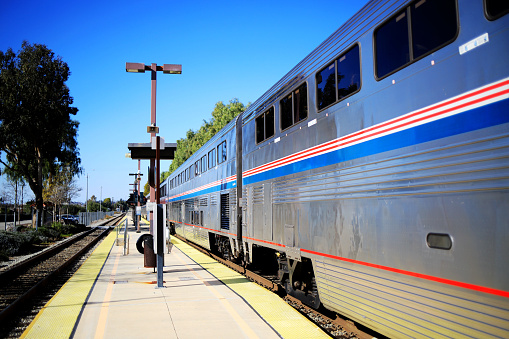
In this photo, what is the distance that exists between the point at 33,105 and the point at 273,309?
2724 cm

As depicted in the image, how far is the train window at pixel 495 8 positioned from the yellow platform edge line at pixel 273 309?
13.8ft

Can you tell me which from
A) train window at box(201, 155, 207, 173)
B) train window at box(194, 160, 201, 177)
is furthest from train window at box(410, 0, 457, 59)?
train window at box(194, 160, 201, 177)

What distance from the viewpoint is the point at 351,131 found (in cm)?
539

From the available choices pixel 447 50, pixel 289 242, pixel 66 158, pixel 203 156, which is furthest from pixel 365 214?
pixel 66 158

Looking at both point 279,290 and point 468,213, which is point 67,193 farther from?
point 468,213

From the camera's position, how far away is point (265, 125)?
9.12m

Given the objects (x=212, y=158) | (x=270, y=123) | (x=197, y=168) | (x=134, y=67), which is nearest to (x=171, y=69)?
(x=134, y=67)

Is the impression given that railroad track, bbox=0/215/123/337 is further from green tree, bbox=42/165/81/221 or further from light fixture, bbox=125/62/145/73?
green tree, bbox=42/165/81/221

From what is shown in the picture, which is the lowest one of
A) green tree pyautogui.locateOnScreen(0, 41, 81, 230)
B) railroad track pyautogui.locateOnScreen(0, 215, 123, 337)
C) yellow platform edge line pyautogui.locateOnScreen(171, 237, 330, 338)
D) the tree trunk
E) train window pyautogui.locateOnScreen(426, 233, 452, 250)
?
railroad track pyautogui.locateOnScreen(0, 215, 123, 337)

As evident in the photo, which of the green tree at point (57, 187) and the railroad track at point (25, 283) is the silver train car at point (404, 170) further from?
the green tree at point (57, 187)

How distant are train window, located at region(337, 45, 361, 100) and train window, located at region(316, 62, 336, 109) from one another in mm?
178

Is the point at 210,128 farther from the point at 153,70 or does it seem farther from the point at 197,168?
the point at 153,70

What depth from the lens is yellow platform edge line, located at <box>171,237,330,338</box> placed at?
19.6ft

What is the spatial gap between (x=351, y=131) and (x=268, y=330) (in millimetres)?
2929
